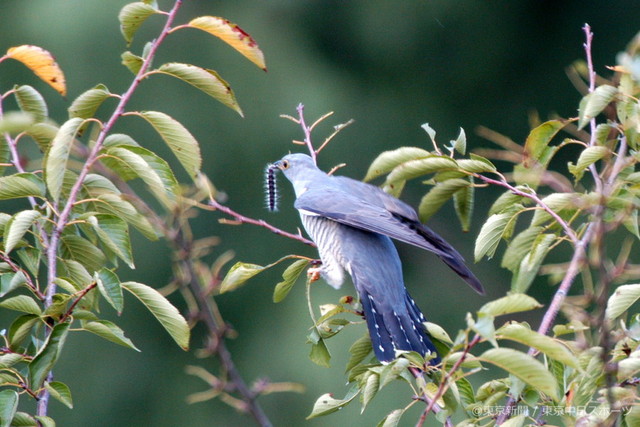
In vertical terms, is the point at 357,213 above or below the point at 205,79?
below

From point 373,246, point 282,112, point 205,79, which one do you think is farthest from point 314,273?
point 282,112

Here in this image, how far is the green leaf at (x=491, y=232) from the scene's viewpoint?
1772mm

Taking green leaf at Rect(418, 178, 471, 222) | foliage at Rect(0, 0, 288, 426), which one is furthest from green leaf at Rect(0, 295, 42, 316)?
green leaf at Rect(418, 178, 471, 222)

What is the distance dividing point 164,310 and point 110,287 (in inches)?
5.3

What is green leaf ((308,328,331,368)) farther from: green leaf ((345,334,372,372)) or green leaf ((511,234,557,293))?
green leaf ((511,234,557,293))

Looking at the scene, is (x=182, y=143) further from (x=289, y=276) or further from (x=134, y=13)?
(x=289, y=276)

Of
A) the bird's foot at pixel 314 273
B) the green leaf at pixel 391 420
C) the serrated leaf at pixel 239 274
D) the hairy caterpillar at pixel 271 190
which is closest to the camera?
the green leaf at pixel 391 420

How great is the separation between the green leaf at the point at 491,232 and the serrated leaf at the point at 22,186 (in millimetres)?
882

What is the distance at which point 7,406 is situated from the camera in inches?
58.8

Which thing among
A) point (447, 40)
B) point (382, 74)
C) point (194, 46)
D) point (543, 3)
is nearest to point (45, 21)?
point (194, 46)

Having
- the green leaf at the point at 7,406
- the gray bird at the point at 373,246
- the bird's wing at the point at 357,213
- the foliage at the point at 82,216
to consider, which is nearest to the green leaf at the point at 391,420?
the foliage at the point at 82,216

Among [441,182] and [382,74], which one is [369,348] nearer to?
[441,182]

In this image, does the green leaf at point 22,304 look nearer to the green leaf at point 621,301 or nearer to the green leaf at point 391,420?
the green leaf at point 391,420

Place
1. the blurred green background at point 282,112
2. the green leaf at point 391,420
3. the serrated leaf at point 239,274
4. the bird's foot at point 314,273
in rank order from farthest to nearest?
the blurred green background at point 282,112
the bird's foot at point 314,273
the serrated leaf at point 239,274
the green leaf at point 391,420
